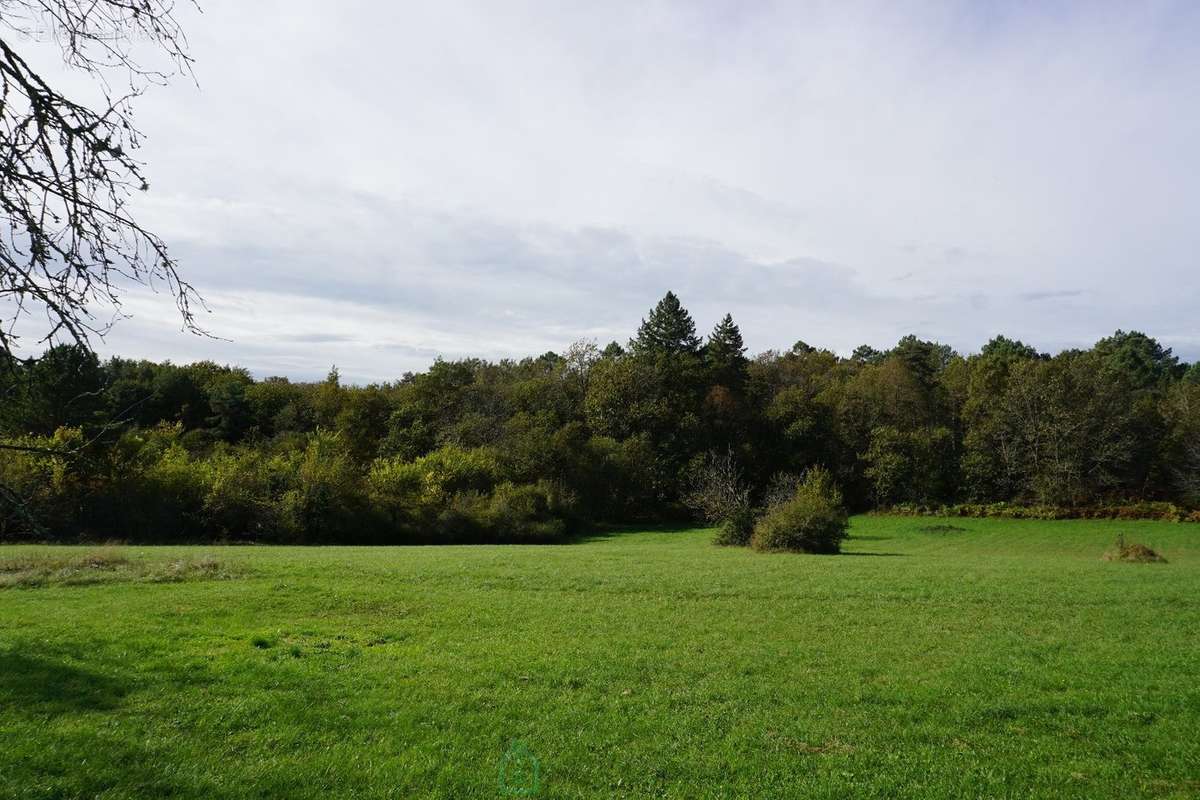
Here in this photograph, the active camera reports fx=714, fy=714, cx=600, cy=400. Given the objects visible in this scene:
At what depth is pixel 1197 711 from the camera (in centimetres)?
804

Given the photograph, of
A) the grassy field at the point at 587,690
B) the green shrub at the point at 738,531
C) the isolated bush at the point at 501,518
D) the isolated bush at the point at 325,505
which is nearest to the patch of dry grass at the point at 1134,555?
the grassy field at the point at 587,690

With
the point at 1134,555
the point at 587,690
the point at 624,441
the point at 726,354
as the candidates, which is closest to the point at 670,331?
the point at 726,354

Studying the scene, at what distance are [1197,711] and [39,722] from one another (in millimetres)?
12261

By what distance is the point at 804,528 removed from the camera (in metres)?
30.0

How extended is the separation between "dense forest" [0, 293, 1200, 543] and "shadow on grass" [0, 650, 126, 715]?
30.2 m

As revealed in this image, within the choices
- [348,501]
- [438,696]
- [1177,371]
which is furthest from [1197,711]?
[1177,371]

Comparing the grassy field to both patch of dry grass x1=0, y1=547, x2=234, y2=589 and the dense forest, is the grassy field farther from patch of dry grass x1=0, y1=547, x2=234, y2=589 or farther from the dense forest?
the dense forest

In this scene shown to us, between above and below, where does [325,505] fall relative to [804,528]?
below

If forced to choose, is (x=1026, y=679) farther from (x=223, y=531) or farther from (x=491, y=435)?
(x=491, y=435)

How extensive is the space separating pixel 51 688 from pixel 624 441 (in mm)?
53482

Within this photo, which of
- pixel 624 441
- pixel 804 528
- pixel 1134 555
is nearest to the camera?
pixel 1134 555

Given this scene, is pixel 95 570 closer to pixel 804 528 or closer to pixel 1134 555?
pixel 804 528

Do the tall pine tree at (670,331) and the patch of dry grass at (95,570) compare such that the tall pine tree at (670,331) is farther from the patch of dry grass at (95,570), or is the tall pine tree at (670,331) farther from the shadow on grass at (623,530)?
the patch of dry grass at (95,570)

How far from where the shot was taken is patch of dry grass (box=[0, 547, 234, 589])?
15.5 meters
